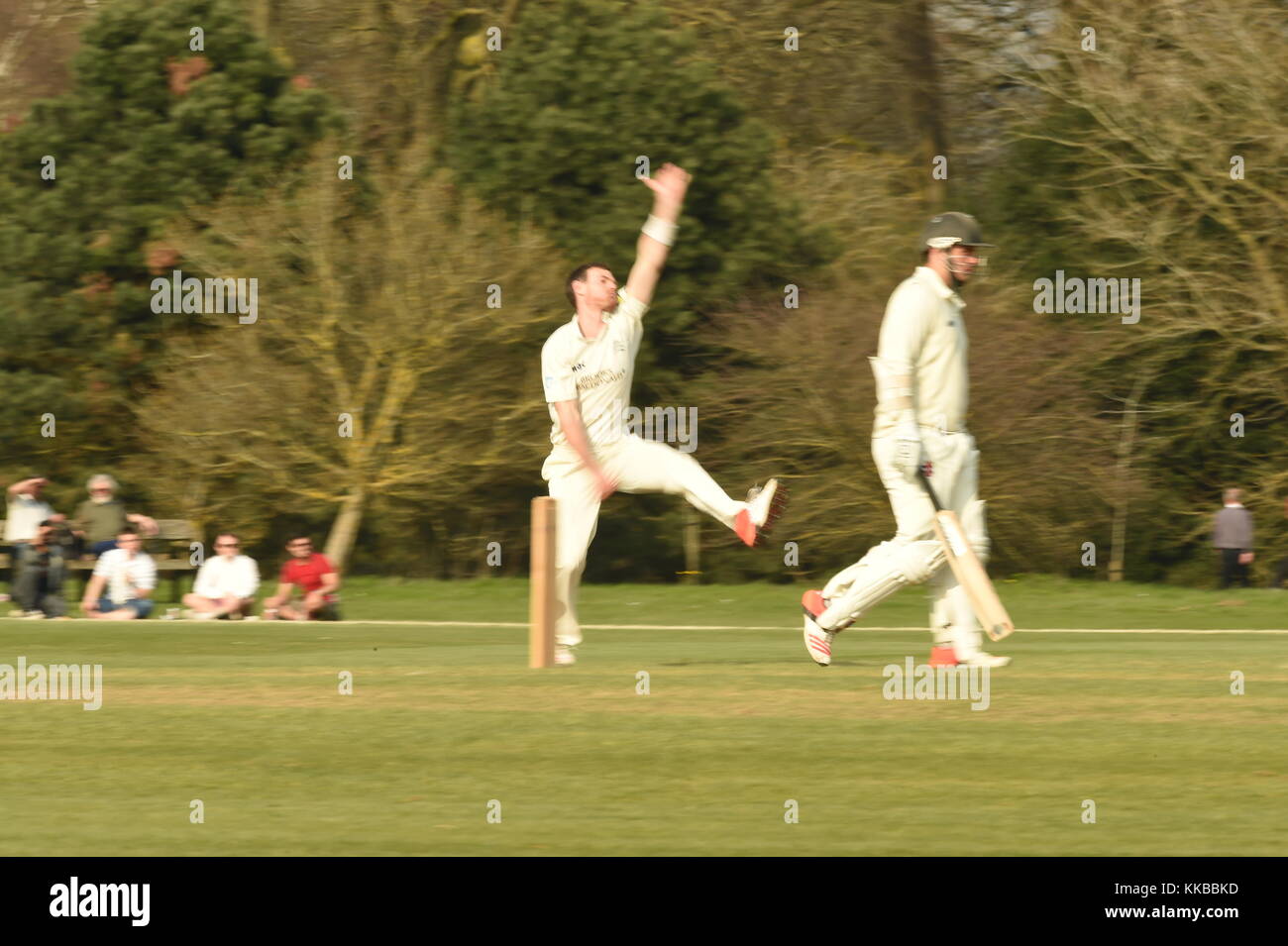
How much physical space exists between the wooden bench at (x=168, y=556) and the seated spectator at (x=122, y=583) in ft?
10.2

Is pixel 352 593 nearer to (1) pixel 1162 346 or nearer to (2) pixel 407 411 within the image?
(2) pixel 407 411

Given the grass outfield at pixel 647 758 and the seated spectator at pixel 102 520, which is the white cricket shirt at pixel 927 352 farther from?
the seated spectator at pixel 102 520

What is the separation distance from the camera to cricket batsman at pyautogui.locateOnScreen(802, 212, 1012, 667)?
1024 centimetres

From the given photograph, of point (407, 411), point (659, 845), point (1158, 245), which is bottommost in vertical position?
point (659, 845)

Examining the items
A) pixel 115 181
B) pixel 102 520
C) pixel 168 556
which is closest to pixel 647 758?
pixel 102 520

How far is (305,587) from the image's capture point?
66.2ft

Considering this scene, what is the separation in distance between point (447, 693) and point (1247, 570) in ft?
66.8

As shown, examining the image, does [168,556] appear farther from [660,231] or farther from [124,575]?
[660,231]

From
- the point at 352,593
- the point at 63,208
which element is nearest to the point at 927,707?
the point at 352,593

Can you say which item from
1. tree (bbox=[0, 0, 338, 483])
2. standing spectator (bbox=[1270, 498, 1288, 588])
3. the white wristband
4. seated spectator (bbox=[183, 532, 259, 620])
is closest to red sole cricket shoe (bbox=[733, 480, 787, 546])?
the white wristband

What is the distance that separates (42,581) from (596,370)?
10889mm

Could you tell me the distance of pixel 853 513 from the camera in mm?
27531

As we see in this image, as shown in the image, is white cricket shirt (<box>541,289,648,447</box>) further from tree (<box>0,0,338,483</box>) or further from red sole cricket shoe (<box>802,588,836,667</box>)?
tree (<box>0,0,338,483</box>)

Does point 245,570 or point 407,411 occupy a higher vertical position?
point 407,411
